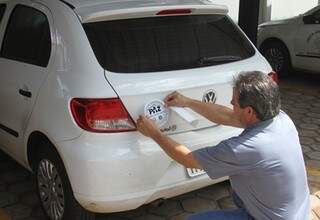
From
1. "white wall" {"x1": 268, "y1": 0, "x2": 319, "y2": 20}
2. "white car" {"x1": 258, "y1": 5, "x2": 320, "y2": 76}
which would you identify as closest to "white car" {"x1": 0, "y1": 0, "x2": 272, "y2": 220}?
"white car" {"x1": 258, "y1": 5, "x2": 320, "y2": 76}

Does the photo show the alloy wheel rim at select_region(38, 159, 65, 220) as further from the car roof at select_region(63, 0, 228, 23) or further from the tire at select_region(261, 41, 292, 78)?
the tire at select_region(261, 41, 292, 78)

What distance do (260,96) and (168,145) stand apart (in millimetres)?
537

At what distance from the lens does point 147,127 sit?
8.70ft

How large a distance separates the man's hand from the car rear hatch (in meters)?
0.08

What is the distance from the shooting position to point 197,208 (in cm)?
364

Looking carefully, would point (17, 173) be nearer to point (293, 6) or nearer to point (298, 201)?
point (298, 201)

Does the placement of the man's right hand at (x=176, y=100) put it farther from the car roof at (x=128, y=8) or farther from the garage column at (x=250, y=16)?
the garage column at (x=250, y=16)

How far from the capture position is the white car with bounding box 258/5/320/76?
287 inches

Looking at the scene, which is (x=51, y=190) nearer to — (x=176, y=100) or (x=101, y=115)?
(x=101, y=115)

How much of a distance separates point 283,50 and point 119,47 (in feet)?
17.9

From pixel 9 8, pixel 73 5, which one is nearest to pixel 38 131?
pixel 73 5

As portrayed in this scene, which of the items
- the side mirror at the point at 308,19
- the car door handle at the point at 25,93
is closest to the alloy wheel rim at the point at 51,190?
the car door handle at the point at 25,93

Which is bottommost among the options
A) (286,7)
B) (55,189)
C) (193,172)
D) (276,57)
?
(286,7)

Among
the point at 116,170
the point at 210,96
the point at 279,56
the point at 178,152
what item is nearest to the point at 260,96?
the point at 178,152
